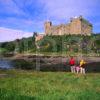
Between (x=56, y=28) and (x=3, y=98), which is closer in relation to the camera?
(x=3, y=98)

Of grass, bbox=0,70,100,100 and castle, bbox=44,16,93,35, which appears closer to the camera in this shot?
grass, bbox=0,70,100,100

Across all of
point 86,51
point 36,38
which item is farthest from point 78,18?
point 86,51

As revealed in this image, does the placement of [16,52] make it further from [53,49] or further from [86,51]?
[86,51]

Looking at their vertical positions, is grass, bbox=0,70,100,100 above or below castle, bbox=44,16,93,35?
below

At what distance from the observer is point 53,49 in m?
122

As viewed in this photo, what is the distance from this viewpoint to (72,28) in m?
152

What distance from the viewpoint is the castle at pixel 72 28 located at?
497ft

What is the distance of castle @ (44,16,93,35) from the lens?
152m

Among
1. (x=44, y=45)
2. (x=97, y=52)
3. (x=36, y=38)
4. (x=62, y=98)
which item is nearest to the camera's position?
(x=62, y=98)

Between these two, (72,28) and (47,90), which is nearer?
(47,90)

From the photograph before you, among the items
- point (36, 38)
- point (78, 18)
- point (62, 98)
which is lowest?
point (62, 98)

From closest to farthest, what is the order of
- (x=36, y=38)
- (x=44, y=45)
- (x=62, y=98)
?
(x=62, y=98), (x=44, y=45), (x=36, y=38)

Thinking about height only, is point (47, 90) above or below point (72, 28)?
below

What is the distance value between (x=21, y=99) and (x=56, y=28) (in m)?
143
